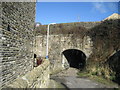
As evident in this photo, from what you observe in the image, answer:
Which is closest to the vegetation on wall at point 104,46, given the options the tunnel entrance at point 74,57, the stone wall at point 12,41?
the tunnel entrance at point 74,57

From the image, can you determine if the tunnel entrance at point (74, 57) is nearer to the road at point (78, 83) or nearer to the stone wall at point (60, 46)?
the stone wall at point (60, 46)

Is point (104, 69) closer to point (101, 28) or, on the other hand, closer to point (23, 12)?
point (101, 28)

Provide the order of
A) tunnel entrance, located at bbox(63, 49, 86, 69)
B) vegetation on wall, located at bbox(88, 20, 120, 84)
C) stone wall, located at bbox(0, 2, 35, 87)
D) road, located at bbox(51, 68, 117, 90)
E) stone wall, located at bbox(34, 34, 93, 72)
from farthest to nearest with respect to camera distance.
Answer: tunnel entrance, located at bbox(63, 49, 86, 69) < stone wall, located at bbox(34, 34, 93, 72) < vegetation on wall, located at bbox(88, 20, 120, 84) < road, located at bbox(51, 68, 117, 90) < stone wall, located at bbox(0, 2, 35, 87)

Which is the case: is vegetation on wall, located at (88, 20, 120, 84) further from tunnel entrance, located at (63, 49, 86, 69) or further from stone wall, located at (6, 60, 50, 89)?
stone wall, located at (6, 60, 50, 89)

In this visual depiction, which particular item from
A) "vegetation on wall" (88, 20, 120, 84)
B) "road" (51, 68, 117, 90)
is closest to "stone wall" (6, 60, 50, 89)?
"road" (51, 68, 117, 90)

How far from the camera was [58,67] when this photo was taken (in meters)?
12.0

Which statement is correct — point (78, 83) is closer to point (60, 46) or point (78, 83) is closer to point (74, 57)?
point (60, 46)

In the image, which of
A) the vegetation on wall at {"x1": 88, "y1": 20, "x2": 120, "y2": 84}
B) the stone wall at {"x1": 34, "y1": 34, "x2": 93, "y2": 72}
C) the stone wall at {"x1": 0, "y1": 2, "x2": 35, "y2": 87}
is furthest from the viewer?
the stone wall at {"x1": 34, "y1": 34, "x2": 93, "y2": 72}

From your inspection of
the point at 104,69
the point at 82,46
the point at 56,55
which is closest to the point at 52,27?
the point at 56,55

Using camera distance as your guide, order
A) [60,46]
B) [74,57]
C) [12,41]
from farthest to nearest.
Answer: [74,57] < [60,46] < [12,41]

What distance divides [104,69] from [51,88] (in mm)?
4946

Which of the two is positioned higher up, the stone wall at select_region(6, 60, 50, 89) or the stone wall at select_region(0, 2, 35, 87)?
Result: the stone wall at select_region(0, 2, 35, 87)

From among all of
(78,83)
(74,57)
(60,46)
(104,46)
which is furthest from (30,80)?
(74,57)

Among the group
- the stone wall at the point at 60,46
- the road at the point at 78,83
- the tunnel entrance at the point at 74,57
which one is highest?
the stone wall at the point at 60,46
